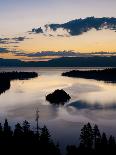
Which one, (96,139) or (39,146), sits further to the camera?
(96,139)

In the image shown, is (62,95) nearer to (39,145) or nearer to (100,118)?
(100,118)

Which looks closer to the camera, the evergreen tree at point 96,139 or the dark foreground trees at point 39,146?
the dark foreground trees at point 39,146

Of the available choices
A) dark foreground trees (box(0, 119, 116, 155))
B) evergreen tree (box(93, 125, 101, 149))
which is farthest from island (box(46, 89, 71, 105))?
dark foreground trees (box(0, 119, 116, 155))

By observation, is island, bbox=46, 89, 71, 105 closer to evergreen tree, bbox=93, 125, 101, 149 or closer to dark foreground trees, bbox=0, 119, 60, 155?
evergreen tree, bbox=93, 125, 101, 149

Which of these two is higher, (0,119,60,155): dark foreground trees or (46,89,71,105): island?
(0,119,60,155): dark foreground trees

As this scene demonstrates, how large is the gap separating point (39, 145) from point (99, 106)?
53.3 meters

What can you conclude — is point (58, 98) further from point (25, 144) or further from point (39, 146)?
point (39, 146)

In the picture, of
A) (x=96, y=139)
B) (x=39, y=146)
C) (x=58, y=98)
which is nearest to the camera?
(x=39, y=146)

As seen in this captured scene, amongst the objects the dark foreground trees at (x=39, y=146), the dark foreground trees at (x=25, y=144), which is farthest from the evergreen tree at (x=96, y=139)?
the dark foreground trees at (x=25, y=144)

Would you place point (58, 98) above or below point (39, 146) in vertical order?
below

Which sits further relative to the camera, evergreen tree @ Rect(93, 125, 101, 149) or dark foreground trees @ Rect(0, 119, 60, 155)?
evergreen tree @ Rect(93, 125, 101, 149)

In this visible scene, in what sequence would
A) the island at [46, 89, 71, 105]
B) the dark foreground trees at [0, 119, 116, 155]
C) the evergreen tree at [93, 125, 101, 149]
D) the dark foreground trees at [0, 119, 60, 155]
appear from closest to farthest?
the dark foreground trees at [0, 119, 116, 155], the dark foreground trees at [0, 119, 60, 155], the evergreen tree at [93, 125, 101, 149], the island at [46, 89, 71, 105]

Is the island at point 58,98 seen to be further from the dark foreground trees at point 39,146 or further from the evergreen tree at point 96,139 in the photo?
the dark foreground trees at point 39,146

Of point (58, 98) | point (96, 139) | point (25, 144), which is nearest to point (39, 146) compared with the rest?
point (25, 144)
